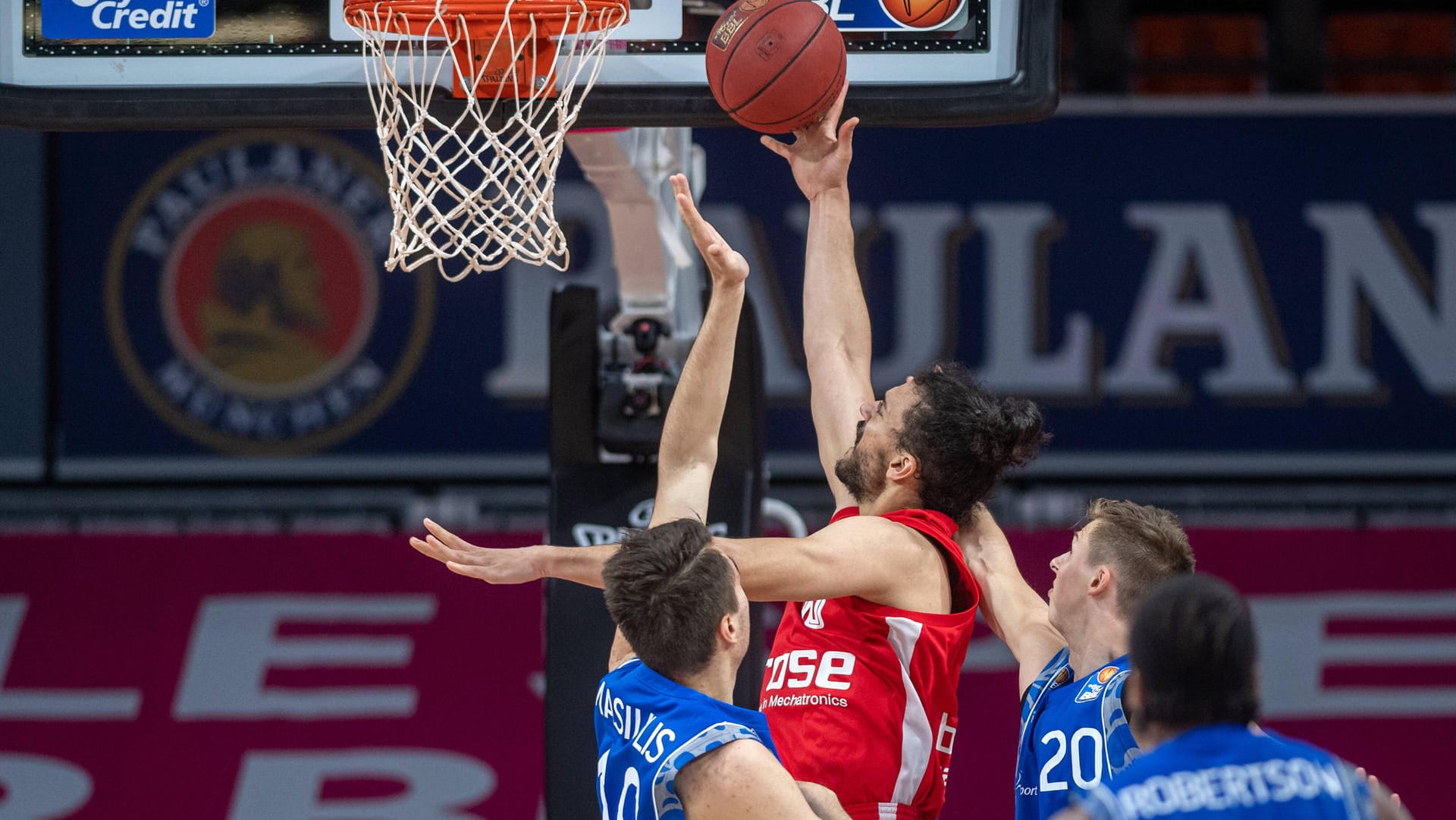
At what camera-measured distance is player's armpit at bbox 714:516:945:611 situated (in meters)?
3.32

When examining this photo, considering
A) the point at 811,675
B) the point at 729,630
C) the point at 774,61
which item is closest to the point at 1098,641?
the point at 811,675

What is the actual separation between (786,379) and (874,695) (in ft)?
15.2

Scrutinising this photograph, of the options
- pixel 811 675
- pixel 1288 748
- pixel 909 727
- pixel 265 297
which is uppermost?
pixel 265 297

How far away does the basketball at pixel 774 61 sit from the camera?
3830 millimetres

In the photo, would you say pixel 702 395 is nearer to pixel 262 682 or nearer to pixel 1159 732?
pixel 1159 732

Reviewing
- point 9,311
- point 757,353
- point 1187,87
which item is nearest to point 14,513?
point 9,311

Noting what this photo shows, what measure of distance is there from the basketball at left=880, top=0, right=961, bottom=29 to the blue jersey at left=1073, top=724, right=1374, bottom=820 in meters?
2.24

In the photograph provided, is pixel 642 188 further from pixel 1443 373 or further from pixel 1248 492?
pixel 1443 373

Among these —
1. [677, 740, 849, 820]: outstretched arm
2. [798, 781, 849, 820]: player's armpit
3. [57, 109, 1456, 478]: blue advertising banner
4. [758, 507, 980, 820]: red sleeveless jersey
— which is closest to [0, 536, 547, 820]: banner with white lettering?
[57, 109, 1456, 478]: blue advertising banner

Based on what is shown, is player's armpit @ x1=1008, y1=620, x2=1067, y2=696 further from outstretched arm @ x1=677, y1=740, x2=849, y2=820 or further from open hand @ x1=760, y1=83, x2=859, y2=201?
open hand @ x1=760, y1=83, x2=859, y2=201

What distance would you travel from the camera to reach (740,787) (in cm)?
291

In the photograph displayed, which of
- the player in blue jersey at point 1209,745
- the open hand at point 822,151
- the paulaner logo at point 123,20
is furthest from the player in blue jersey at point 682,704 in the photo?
the paulaner logo at point 123,20

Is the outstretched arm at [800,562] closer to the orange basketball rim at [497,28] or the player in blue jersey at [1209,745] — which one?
the player in blue jersey at [1209,745]

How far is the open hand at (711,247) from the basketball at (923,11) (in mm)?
935
